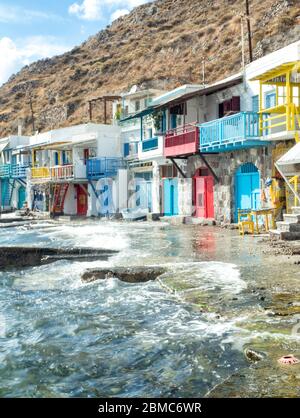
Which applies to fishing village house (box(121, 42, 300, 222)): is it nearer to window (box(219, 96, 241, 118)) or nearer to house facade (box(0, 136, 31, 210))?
window (box(219, 96, 241, 118))

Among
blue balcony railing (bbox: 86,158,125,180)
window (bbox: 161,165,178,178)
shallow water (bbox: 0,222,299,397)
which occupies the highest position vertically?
blue balcony railing (bbox: 86,158,125,180)

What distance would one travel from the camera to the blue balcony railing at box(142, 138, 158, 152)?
105ft

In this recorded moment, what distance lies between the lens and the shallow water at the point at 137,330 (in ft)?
19.9

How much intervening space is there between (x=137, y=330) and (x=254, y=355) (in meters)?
2.28

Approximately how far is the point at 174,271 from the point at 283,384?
21.7ft

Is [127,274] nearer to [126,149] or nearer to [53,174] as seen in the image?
[126,149]

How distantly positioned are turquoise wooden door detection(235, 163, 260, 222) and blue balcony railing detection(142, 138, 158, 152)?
30.2ft

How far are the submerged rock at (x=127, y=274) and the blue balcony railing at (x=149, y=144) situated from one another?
20.3m

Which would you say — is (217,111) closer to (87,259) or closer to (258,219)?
(258,219)

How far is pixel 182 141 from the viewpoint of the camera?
26.2 meters

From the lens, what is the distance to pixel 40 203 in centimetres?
4594

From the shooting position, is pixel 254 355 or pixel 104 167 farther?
pixel 104 167

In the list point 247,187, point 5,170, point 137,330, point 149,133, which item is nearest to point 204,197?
point 247,187

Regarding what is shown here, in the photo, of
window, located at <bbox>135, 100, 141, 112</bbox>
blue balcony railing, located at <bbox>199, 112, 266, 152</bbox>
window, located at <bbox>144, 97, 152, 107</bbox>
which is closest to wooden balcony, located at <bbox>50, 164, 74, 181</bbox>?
window, located at <bbox>135, 100, 141, 112</bbox>
